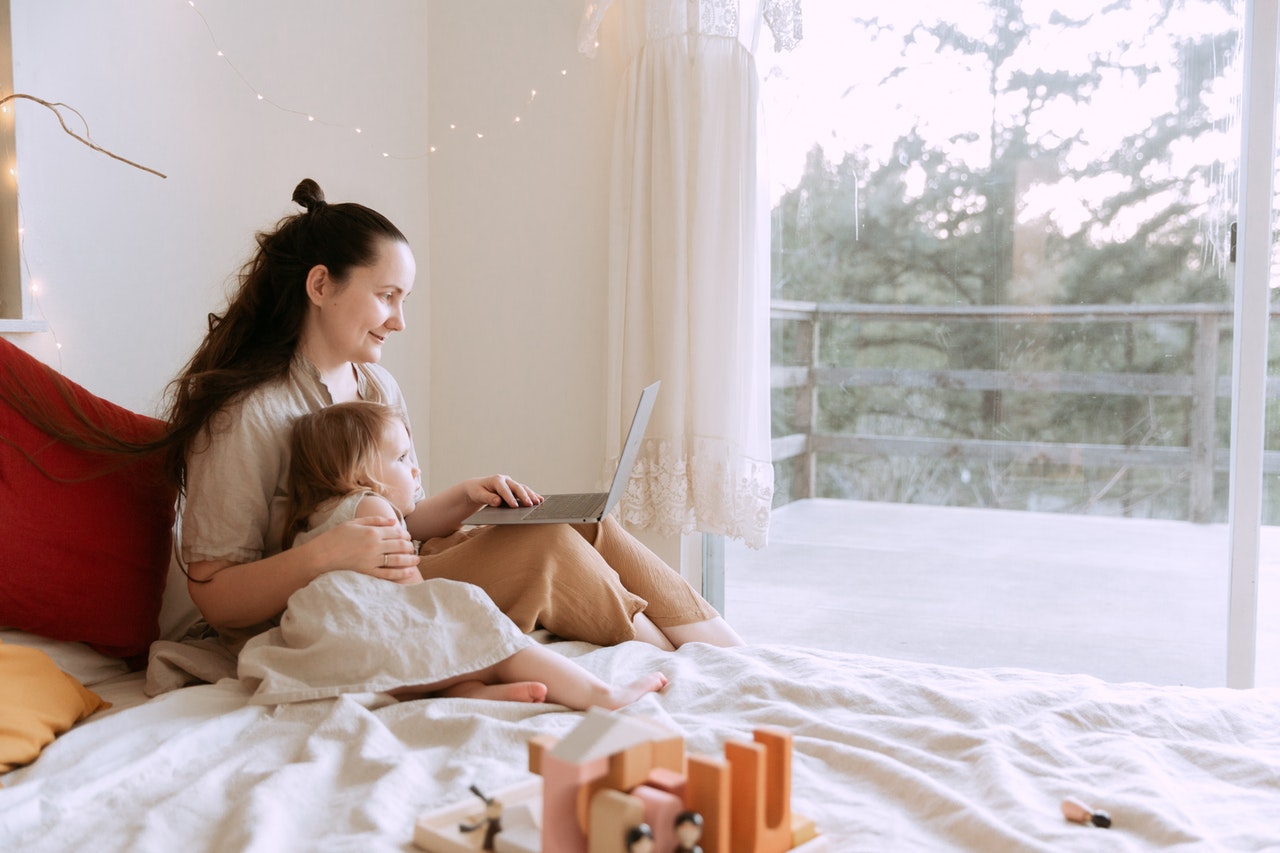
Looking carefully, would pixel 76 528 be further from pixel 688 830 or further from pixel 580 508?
pixel 688 830

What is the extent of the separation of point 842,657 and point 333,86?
180 cm

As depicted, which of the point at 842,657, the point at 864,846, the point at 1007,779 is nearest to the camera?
the point at 864,846

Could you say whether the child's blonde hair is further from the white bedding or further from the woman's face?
the white bedding

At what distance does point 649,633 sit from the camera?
165cm

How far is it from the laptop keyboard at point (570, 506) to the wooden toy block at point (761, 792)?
0.79 meters

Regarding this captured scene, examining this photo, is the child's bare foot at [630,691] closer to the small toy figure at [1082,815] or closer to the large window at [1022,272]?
the small toy figure at [1082,815]

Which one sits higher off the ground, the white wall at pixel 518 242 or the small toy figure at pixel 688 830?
the white wall at pixel 518 242

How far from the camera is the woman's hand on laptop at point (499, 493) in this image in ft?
5.82

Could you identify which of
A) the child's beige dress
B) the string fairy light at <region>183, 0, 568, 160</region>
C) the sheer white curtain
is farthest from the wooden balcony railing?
the child's beige dress

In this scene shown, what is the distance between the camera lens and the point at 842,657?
155 centimetres

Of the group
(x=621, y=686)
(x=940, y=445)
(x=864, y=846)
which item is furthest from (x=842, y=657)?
(x=940, y=445)

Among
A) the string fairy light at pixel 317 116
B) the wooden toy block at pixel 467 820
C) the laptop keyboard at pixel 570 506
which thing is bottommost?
the wooden toy block at pixel 467 820

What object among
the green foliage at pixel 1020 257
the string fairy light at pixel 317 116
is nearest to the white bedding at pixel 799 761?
the green foliage at pixel 1020 257

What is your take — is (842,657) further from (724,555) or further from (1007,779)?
(724,555)
